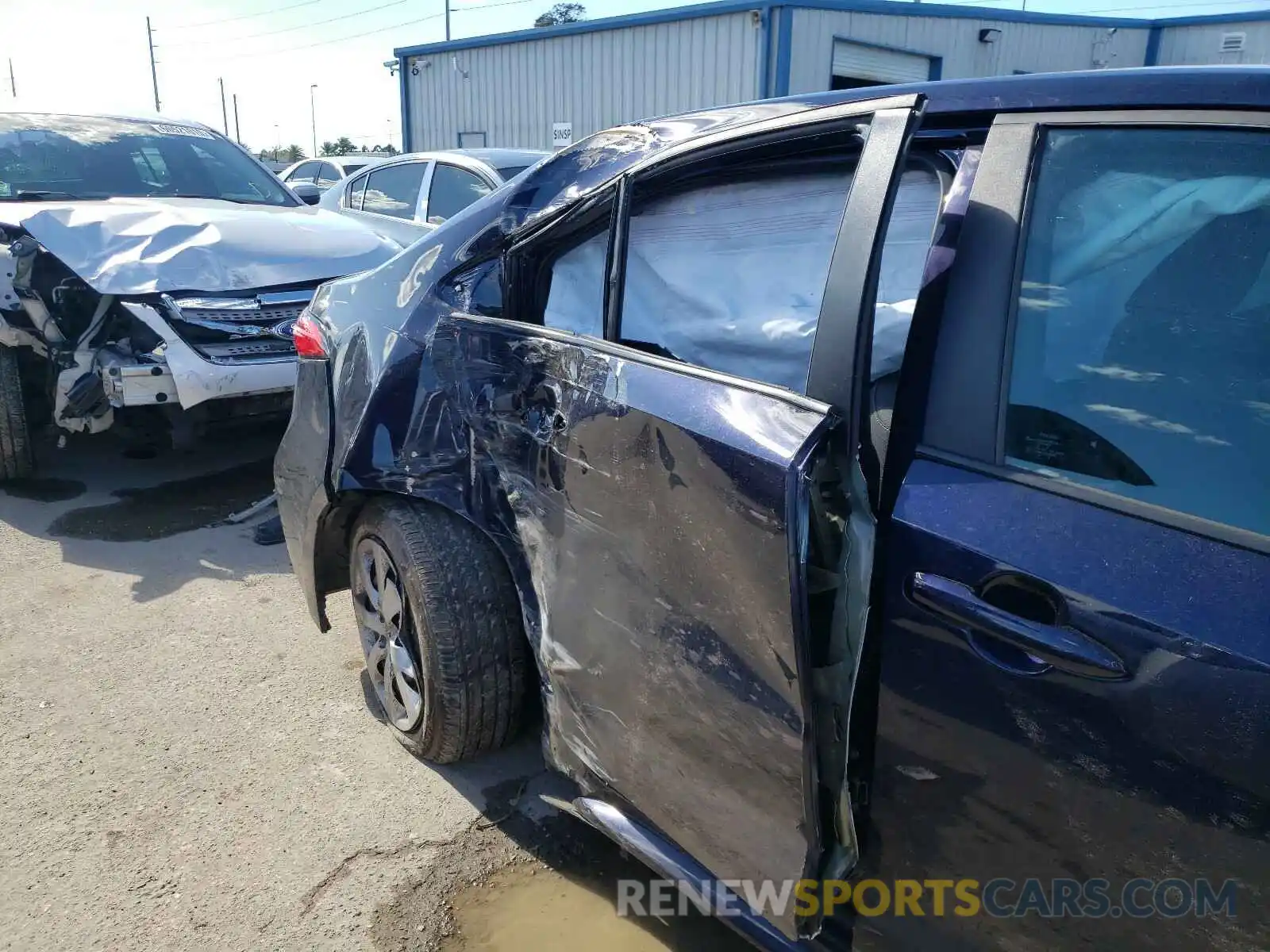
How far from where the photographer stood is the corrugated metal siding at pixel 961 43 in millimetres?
13805

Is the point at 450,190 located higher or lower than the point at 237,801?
higher

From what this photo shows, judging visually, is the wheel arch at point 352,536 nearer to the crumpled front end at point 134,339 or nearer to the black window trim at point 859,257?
the black window trim at point 859,257

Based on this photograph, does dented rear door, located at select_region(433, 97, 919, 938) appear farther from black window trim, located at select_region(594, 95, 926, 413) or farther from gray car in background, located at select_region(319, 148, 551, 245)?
gray car in background, located at select_region(319, 148, 551, 245)

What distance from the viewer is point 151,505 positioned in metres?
4.93

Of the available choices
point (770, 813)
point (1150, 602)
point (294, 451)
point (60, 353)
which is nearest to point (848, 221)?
point (1150, 602)

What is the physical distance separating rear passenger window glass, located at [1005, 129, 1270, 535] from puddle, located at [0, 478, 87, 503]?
510 centimetres

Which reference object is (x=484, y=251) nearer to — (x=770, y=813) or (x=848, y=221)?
(x=848, y=221)

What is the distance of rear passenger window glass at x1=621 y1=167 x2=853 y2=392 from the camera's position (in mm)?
1866

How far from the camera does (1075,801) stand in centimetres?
130

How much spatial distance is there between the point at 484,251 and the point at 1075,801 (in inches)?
69.2

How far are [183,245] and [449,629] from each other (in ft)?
11.8

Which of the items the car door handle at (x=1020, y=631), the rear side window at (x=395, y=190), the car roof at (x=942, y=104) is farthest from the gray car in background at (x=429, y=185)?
the car door handle at (x=1020, y=631)

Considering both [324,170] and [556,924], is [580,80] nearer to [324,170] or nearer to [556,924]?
[324,170]

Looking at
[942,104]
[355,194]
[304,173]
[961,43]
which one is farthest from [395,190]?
[961,43]
